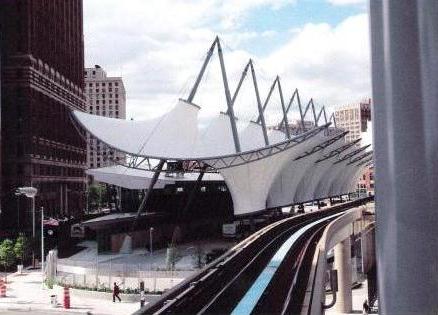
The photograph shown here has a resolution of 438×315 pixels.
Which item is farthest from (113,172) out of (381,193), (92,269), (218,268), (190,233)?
(381,193)

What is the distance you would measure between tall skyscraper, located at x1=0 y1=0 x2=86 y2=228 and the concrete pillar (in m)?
57.0

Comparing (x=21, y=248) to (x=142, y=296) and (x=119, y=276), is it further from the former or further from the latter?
(x=142, y=296)

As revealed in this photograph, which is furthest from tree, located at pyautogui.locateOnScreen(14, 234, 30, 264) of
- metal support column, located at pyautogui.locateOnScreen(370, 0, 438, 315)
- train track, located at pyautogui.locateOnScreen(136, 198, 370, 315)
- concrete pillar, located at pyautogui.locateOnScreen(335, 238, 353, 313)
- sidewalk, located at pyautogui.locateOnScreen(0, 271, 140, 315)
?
metal support column, located at pyautogui.locateOnScreen(370, 0, 438, 315)

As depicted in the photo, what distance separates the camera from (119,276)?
37.1 meters

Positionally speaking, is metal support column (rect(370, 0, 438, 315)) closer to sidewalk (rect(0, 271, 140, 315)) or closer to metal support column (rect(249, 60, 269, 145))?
sidewalk (rect(0, 271, 140, 315))

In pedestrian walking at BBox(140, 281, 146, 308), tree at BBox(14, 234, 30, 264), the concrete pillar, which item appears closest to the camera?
pedestrian walking at BBox(140, 281, 146, 308)

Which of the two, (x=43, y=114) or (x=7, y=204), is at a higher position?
(x=43, y=114)

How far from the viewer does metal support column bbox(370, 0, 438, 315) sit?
319 cm

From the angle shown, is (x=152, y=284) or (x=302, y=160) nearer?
(x=152, y=284)

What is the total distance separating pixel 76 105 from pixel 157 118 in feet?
162

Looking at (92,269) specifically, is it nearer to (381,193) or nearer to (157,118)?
(157,118)

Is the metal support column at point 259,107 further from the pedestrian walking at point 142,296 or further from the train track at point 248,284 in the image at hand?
the pedestrian walking at point 142,296

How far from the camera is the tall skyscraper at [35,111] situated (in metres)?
79.8

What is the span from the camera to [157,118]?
68.0 meters
